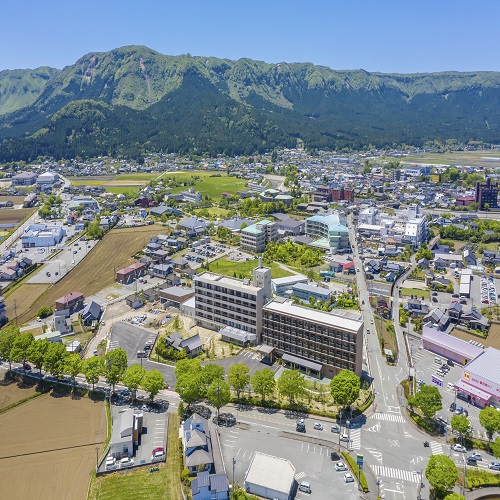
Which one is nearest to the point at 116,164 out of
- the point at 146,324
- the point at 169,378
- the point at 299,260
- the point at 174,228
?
the point at 174,228

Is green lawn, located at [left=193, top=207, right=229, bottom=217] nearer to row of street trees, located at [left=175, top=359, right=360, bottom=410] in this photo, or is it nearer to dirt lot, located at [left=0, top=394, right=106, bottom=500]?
row of street trees, located at [left=175, top=359, right=360, bottom=410]

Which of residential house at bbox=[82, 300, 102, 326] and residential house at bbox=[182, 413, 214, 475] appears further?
residential house at bbox=[82, 300, 102, 326]

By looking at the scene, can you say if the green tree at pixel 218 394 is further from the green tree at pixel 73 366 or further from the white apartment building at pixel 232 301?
the green tree at pixel 73 366

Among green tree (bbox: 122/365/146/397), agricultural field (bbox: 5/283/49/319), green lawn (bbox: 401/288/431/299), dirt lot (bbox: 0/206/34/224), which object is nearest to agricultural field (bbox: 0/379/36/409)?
green tree (bbox: 122/365/146/397)

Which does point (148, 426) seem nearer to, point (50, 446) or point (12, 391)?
point (50, 446)

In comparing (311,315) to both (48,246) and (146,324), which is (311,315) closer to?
(146,324)

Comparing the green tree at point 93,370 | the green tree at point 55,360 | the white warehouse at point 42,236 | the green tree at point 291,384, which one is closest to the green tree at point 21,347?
the green tree at point 55,360
